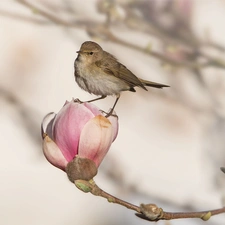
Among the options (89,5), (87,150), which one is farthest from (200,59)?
(87,150)

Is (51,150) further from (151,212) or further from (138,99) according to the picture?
(138,99)

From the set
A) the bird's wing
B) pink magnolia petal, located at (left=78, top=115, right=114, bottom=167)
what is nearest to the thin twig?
pink magnolia petal, located at (left=78, top=115, right=114, bottom=167)

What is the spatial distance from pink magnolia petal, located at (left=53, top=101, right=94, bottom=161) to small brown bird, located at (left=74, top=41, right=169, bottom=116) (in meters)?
0.19

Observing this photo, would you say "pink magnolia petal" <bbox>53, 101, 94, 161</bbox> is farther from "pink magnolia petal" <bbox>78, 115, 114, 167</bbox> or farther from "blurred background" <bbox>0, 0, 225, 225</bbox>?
"blurred background" <bbox>0, 0, 225, 225</bbox>

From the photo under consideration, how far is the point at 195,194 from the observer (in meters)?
1.42

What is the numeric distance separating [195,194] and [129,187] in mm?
160

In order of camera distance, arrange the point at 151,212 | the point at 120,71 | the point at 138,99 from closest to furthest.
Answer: the point at 151,212
the point at 120,71
the point at 138,99

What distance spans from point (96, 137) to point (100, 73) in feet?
0.74

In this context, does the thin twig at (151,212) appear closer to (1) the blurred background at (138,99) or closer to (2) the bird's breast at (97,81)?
(2) the bird's breast at (97,81)

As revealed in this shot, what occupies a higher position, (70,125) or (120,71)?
(120,71)

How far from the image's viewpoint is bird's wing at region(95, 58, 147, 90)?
59cm

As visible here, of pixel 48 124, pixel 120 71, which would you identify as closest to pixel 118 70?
pixel 120 71

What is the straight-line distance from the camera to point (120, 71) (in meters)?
0.60

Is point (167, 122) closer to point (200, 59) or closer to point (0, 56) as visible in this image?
point (200, 59)
